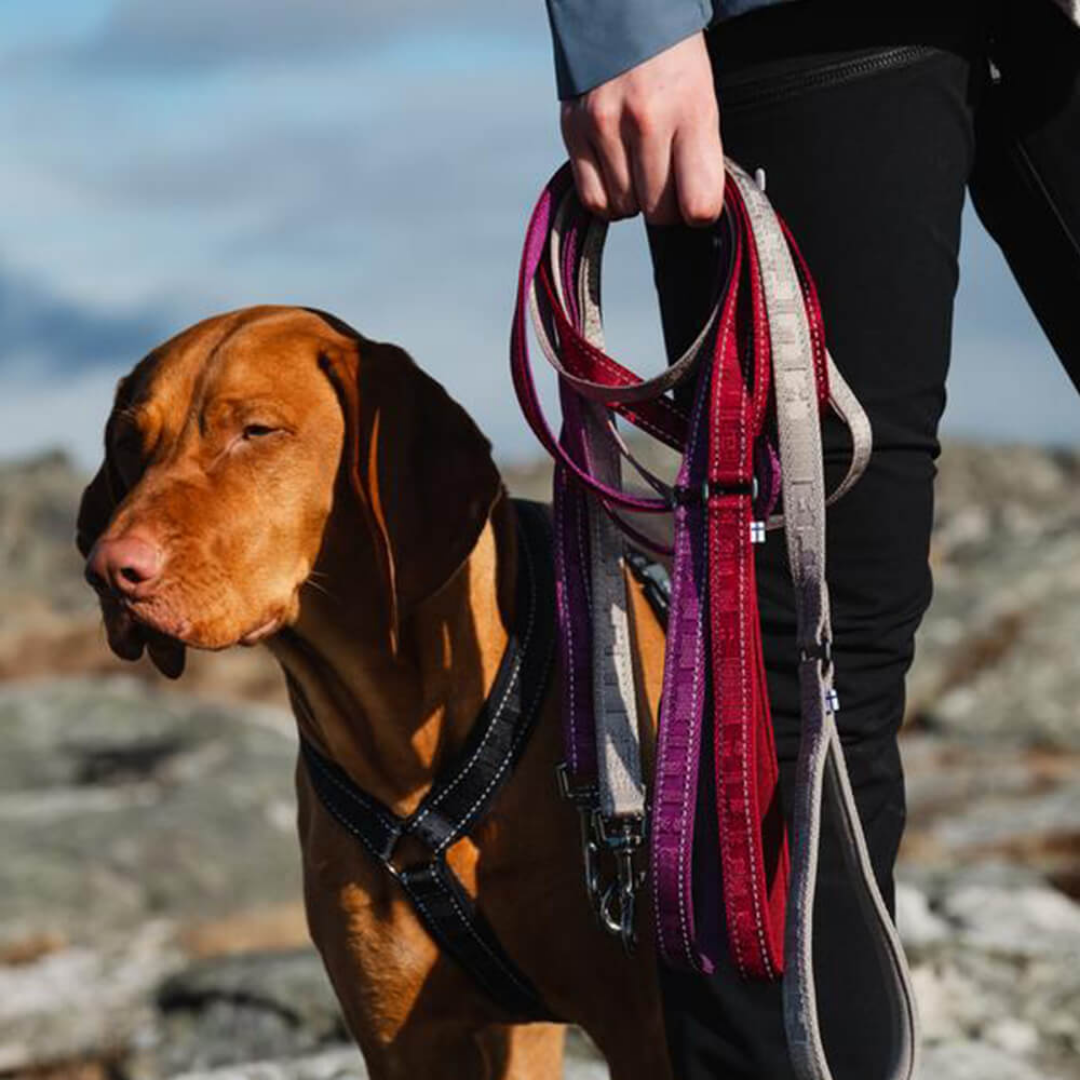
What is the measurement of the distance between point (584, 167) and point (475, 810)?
43.2 inches

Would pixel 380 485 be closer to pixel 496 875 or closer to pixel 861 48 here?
pixel 496 875

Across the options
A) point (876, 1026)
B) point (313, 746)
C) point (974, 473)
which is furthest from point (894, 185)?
point (974, 473)

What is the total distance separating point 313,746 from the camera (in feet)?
10.7

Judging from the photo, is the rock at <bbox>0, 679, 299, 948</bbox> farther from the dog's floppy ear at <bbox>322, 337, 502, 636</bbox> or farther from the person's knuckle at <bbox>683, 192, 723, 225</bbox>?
the person's knuckle at <bbox>683, 192, 723, 225</bbox>

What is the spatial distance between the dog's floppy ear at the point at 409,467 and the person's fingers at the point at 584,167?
0.83 m

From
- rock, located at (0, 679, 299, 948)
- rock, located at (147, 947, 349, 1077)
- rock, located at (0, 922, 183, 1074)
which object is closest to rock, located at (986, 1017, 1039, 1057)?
rock, located at (147, 947, 349, 1077)

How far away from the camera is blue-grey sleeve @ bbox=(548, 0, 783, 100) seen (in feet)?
7.21

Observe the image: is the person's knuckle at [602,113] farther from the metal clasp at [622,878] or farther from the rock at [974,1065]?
the rock at [974,1065]

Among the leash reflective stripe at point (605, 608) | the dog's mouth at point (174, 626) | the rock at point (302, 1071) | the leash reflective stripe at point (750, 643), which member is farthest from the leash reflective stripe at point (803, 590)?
the rock at point (302, 1071)

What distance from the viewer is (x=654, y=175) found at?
2266 mm

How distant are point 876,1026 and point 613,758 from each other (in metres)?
0.44

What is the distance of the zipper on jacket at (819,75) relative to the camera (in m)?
2.24

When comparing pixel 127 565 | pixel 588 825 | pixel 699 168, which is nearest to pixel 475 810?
pixel 588 825

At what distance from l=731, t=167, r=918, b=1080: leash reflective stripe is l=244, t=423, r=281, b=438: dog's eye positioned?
3.50 ft
